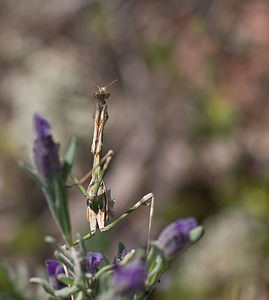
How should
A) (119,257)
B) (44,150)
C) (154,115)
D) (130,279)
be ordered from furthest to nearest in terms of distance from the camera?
1. (154,115)
2. (119,257)
3. (44,150)
4. (130,279)

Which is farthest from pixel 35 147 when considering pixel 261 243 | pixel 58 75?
pixel 58 75

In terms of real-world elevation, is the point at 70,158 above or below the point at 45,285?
above

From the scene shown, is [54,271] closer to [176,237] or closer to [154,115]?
[176,237]

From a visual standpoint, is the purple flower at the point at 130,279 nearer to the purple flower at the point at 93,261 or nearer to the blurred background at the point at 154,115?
the purple flower at the point at 93,261

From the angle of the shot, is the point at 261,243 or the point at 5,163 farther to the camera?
the point at 5,163

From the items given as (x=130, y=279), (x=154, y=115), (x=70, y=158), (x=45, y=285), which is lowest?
(x=130, y=279)

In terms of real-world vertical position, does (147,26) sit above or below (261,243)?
above

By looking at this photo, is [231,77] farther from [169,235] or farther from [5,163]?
[169,235]

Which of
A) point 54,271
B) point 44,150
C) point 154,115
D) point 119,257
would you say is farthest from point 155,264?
point 154,115
